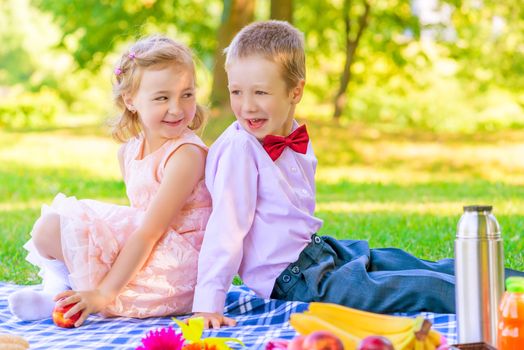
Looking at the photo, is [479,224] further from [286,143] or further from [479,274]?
[286,143]

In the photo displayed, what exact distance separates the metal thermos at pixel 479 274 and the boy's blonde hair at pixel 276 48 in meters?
1.43

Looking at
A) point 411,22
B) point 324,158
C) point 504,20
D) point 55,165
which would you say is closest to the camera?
point 55,165

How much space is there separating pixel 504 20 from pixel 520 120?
2813 mm

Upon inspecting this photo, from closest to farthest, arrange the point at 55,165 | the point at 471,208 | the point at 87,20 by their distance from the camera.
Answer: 1. the point at 471,208
2. the point at 55,165
3. the point at 87,20

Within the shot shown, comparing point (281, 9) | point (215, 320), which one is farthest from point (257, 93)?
point (281, 9)

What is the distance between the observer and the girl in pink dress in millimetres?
3852

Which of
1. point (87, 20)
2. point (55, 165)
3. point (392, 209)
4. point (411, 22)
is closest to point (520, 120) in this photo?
point (411, 22)

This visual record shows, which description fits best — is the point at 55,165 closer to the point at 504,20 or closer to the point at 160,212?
the point at 160,212

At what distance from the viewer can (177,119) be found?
4031mm

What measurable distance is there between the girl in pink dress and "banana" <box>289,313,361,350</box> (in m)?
1.32

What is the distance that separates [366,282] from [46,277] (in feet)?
5.18

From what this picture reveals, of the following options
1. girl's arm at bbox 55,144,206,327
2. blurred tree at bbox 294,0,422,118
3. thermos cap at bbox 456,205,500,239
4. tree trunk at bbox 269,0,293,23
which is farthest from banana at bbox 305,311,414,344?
blurred tree at bbox 294,0,422,118

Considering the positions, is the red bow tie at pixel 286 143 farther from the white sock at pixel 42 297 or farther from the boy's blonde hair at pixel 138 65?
the white sock at pixel 42 297

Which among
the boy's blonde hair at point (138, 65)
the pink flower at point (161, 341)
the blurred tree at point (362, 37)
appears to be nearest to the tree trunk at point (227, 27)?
the blurred tree at point (362, 37)
